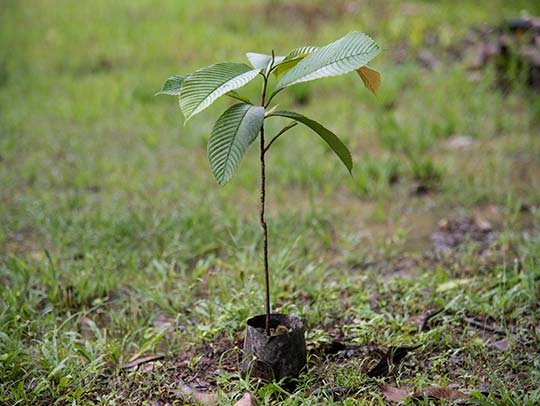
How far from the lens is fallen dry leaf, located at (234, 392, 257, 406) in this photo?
5.37ft

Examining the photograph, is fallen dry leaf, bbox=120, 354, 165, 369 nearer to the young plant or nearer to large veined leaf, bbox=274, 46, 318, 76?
the young plant

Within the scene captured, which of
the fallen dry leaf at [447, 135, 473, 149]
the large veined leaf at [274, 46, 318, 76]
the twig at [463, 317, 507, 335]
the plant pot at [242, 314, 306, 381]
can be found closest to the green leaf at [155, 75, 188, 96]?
the large veined leaf at [274, 46, 318, 76]

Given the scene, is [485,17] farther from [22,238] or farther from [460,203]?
[22,238]

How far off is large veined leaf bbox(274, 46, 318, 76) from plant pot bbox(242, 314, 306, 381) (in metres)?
0.71

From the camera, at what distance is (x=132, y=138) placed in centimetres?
407

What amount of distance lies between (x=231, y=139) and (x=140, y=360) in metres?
0.78

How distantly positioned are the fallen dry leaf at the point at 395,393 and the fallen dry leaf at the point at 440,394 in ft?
0.13

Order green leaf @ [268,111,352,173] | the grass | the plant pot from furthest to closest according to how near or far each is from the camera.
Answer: the grass → the plant pot → green leaf @ [268,111,352,173]

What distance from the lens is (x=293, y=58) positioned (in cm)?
173

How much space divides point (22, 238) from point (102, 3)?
4.83m

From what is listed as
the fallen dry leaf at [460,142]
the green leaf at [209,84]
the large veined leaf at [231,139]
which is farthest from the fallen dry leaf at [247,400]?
the fallen dry leaf at [460,142]

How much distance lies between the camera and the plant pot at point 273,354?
1.74 meters

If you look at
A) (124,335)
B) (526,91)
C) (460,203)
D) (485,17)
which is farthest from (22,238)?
(485,17)

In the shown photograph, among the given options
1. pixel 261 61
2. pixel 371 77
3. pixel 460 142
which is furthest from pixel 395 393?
pixel 460 142
